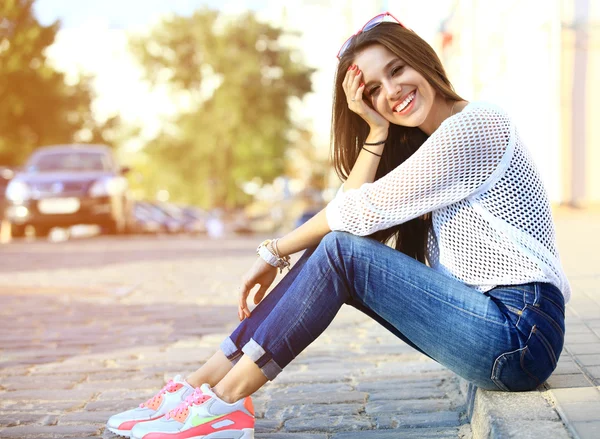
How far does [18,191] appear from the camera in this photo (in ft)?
46.8

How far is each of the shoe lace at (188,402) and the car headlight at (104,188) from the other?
474 inches

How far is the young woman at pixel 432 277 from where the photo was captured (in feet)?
8.46

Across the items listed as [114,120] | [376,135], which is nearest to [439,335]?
[376,135]

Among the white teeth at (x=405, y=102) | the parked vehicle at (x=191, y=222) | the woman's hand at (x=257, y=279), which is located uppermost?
the white teeth at (x=405, y=102)

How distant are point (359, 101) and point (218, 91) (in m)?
36.6

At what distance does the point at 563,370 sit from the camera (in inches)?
116

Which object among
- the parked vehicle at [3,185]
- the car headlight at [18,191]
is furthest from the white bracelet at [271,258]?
the parked vehicle at [3,185]

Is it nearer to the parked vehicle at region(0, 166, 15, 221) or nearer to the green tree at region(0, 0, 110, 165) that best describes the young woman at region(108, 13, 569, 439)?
the parked vehicle at region(0, 166, 15, 221)

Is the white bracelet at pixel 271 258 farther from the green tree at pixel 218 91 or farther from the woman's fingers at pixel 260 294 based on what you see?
the green tree at pixel 218 91

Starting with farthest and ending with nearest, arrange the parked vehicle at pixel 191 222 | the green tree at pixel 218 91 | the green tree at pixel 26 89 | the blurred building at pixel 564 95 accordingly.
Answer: the green tree at pixel 218 91, the green tree at pixel 26 89, the parked vehicle at pixel 191 222, the blurred building at pixel 564 95

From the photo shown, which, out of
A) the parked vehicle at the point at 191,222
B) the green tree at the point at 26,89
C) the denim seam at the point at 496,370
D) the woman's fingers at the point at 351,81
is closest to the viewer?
the denim seam at the point at 496,370

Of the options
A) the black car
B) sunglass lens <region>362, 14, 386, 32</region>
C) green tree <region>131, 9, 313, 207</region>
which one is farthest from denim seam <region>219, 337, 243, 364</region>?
green tree <region>131, 9, 313, 207</region>

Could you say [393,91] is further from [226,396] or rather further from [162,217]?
[162,217]

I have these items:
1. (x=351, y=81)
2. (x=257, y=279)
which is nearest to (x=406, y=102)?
(x=351, y=81)
